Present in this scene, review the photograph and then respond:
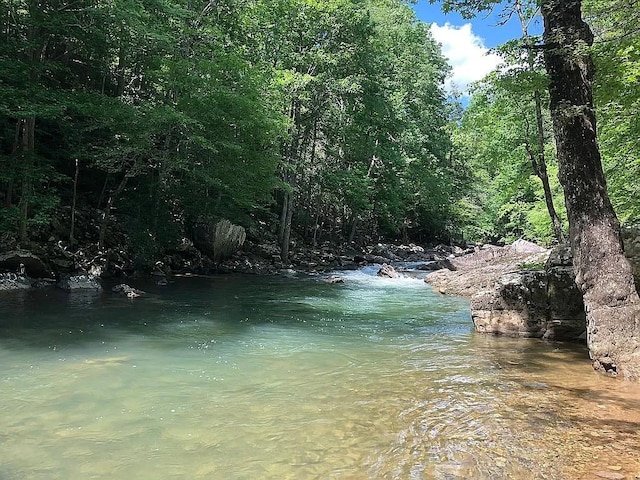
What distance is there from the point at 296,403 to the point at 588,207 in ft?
15.3

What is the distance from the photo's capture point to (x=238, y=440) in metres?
4.46

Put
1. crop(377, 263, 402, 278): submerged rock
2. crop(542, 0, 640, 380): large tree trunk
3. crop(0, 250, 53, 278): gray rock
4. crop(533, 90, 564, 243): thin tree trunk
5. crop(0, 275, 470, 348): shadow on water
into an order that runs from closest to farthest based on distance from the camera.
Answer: crop(542, 0, 640, 380): large tree trunk → crop(0, 275, 470, 348): shadow on water → crop(0, 250, 53, 278): gray rock → crop(533, 90, 564, 243): thin tree trunk → crop(377, 263, 402, 278): submerged rock

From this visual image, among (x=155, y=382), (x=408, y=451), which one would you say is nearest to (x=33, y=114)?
(x=155, y=382)

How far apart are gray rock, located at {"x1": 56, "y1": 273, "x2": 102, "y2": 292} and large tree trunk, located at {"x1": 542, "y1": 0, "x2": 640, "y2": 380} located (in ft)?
41.9

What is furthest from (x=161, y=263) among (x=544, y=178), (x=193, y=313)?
(x=544, y=178)

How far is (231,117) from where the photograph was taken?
60.5 ft

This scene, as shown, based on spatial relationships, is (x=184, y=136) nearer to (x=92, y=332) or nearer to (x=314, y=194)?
(x=92, y=332)

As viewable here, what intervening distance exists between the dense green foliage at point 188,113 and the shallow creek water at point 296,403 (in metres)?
7.21

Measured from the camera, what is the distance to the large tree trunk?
6227 millimetres

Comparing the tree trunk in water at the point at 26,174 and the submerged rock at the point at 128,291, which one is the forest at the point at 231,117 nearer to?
the tree trunk in water at the point at 26,174

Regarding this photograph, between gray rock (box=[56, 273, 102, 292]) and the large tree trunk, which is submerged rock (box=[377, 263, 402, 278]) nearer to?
gray rock (box=[56, 273, 102, 292])

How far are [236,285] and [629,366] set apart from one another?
42.9ft

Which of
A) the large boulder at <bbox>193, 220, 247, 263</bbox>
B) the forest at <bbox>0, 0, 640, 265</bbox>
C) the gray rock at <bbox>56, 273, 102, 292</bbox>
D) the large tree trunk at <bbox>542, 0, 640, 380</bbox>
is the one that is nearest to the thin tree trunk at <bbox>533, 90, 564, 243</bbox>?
the forest at <bbox>0, 0, 640, 265</bbox>

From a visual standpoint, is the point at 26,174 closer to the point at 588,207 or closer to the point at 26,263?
the point at 26,263
